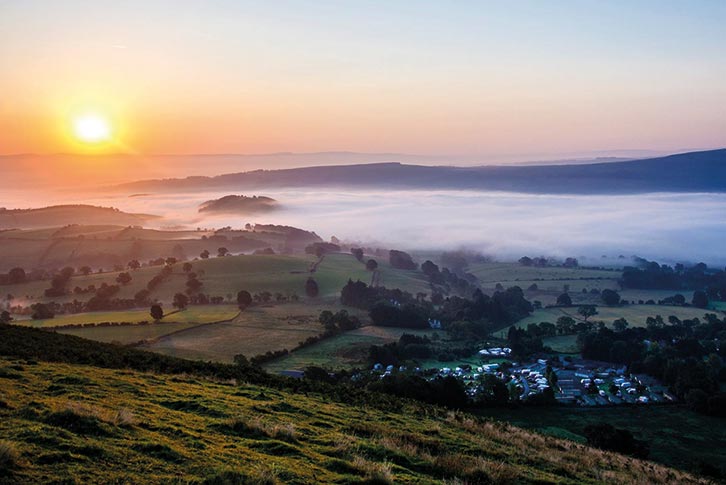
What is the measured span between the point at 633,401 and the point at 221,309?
145ft

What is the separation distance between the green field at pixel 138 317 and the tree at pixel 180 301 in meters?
0.78

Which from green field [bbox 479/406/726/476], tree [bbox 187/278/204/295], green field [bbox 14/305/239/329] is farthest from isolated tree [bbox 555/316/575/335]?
tree [bbox 187/278/204/295]

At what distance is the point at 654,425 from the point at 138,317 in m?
49.0

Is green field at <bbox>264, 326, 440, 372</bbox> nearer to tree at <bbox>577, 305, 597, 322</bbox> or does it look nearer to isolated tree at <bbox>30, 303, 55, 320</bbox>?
tree at <bbox>577, 305, 597, 322</bbox>

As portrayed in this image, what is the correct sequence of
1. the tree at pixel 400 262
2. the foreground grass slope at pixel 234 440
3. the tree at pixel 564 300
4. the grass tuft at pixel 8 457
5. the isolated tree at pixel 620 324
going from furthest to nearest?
the tree at pixel 400 262 → the tree at pixel 564 300 → the isolated tree at pixel 620 324 → the foreground grass slope at pixel 234 440 → the grass tuft at pixel 8 457

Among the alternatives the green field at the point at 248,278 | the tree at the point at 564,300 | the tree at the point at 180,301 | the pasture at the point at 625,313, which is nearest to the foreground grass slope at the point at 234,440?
the tree at the point at 180,301

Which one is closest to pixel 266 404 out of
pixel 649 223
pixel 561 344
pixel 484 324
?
pixel 561 344

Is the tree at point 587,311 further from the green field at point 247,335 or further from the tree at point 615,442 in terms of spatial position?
the tree at point 615,442

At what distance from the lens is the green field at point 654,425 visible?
3144 cm

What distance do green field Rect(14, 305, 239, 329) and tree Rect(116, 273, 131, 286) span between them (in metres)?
13.0

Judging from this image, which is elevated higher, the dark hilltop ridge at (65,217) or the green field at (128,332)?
the dark hilltop ridge at (65,217)

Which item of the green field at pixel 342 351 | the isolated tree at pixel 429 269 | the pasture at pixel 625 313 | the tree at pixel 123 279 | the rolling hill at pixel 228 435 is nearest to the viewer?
the rolling hill at pixel 228 435

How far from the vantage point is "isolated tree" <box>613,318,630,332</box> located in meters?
72.4

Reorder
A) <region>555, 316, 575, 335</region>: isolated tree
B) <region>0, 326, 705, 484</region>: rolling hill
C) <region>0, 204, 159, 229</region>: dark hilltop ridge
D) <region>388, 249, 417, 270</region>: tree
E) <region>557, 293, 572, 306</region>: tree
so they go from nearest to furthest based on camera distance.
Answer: <region>0, 326, 705, 484</region>: rolling hill
<region>555, 316, 575, 335</region>: isolated tree
<region>557, 293, 572, 306</region>: tree
<region>388, 249, 417, 270</region>: tree
<region>0, 204, 159, 229</region>: dark hilltop ridge
